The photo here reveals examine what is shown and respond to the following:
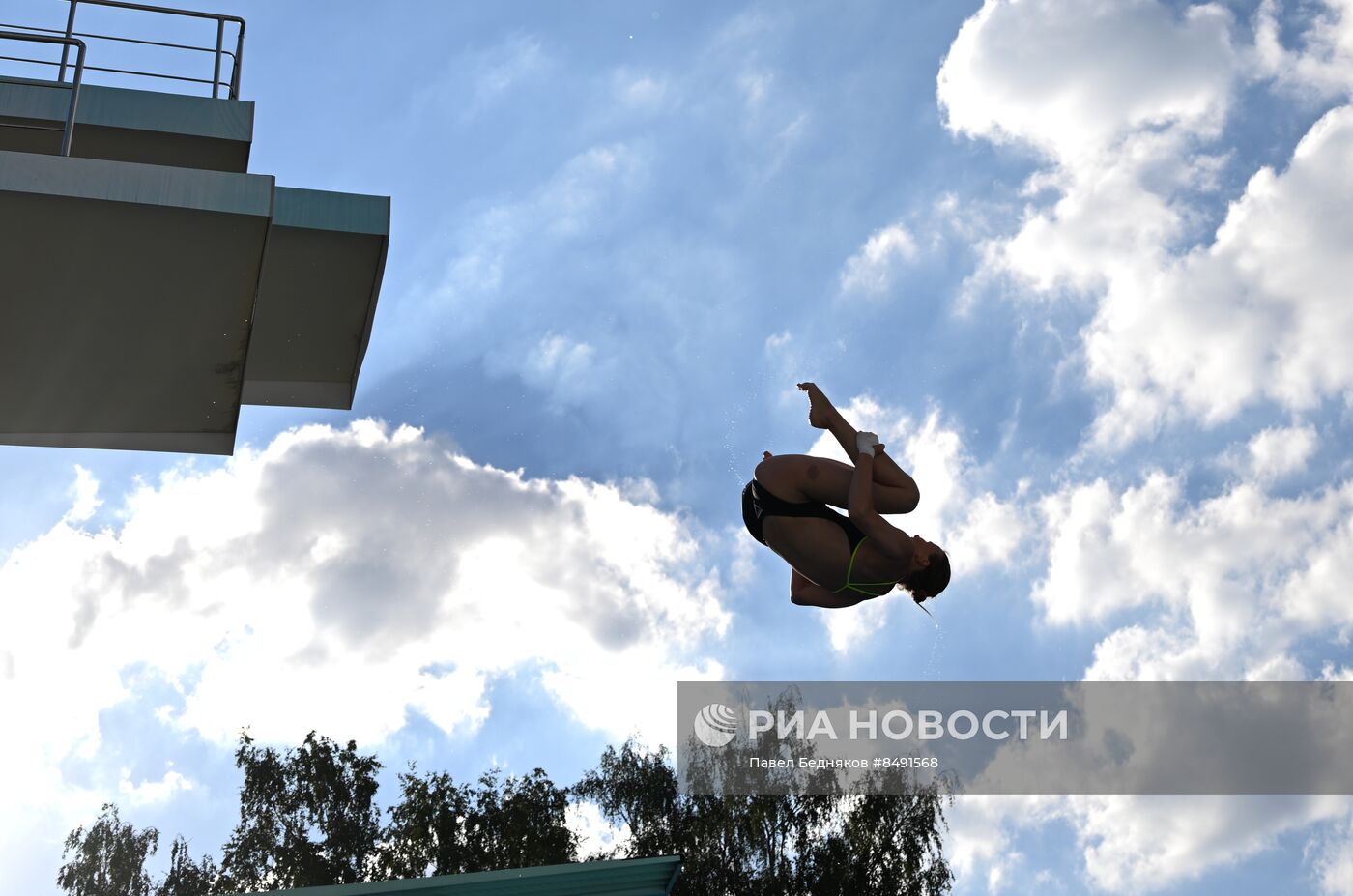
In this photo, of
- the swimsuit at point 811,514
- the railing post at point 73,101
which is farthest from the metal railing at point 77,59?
the swimsuit at point 811,514

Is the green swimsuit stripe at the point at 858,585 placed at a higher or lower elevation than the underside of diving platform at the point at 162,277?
lower

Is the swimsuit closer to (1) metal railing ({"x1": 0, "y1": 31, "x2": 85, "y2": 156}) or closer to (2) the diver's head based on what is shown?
(2) the diver's head

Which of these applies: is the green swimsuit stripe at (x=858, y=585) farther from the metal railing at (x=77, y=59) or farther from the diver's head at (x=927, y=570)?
the metal railing at (x=77, y=59)

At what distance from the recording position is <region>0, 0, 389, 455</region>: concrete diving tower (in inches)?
348

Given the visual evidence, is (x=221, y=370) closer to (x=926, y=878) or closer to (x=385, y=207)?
(x=385, y=207)

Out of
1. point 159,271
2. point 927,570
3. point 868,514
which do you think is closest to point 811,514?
point 868,514

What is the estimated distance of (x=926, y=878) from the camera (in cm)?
2534

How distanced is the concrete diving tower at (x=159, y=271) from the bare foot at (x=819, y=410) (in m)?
5.00

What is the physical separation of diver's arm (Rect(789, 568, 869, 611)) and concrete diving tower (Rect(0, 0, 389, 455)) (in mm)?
5069

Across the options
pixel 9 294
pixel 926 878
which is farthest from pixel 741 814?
pixel 9 294

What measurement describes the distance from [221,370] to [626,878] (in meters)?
6.32

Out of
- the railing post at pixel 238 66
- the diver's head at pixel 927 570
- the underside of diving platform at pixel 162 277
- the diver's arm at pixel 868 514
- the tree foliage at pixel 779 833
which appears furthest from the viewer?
the tree foliage at pixel 779 833

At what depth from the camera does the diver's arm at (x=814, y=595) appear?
6.91 meters

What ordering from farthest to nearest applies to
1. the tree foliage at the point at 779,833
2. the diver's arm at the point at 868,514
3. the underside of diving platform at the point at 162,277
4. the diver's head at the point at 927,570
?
1. the tree foliage at the point at 779,833
2. the underside of diving platform at the point at 162,277
3. the diver's head at the point at 927,570
4. the diver's arm at the point at 868,514
